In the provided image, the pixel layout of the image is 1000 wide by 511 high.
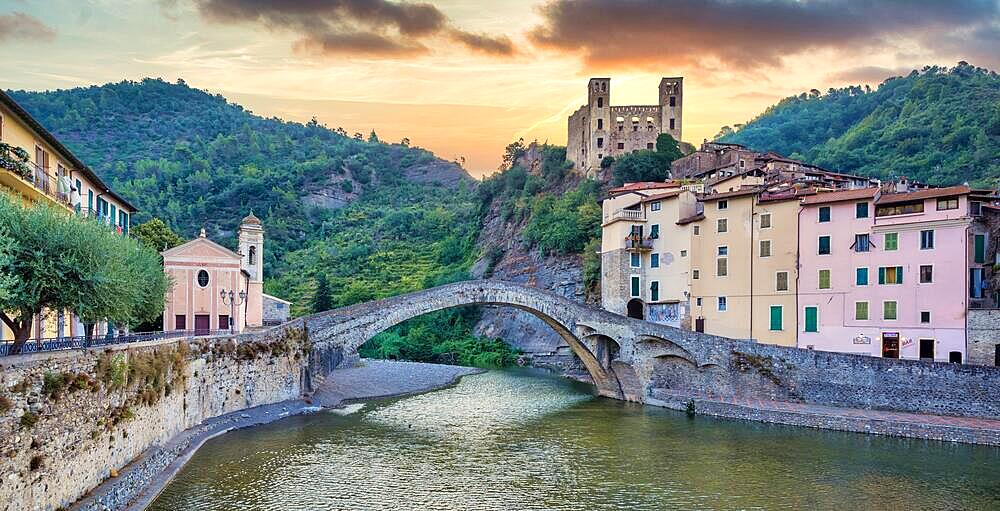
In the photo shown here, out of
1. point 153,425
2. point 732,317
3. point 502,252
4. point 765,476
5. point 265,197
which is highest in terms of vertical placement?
point 265,197

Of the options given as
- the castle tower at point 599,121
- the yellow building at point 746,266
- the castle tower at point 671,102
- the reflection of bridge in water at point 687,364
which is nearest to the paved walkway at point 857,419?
the reflection of bridge in water at point 687,364

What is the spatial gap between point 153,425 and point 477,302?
58.9 feet

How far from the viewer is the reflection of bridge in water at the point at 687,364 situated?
2733cm

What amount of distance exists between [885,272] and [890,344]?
2.86m

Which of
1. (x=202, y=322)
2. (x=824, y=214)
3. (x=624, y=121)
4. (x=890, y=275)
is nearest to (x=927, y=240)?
(x=890, y=275)

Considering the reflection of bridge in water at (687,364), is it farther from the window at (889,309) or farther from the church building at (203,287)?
the church building at (203,287)

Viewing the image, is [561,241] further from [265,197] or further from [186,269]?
[265,197]

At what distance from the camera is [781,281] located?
3369 centimetres

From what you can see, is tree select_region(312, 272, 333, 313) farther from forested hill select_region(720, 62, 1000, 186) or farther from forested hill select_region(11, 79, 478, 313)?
forested hill select_region(720, 62, 1000, 186)

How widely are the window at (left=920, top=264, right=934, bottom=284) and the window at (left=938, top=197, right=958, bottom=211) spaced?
2240 millimetres

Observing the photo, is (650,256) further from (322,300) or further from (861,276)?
(322,300)

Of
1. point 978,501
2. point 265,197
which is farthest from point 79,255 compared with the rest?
point 265,197

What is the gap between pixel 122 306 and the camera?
19.3 metres

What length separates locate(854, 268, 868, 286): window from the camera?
3123 centimetres
